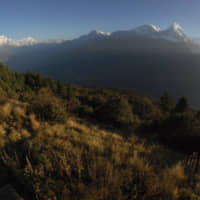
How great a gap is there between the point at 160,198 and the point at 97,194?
1.13 meters

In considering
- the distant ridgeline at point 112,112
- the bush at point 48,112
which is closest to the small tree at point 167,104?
the distant ridgeline at point 112,112

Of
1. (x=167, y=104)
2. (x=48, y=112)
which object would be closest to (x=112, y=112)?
(x=48, y=112)

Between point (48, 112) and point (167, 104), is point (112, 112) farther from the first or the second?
point (167, 104)

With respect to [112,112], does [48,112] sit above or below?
above

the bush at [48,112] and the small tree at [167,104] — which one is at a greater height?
the bush at [48,112]

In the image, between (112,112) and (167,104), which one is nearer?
(112,112)

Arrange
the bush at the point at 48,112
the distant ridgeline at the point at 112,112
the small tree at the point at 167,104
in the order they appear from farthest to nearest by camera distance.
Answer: the small tree at the point at 167,104 < the distant ridgeline at the point at 112,112 < the bush at the point at 48,112

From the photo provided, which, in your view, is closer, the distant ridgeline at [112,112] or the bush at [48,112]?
the bush at [48,112]

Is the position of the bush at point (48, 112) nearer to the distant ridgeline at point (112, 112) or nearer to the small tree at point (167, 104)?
the distant ridgeline at point (112, 112)

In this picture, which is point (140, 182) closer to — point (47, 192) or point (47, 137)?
point (47, 192)

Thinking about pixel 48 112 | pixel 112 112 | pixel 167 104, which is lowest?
pixel 167 104

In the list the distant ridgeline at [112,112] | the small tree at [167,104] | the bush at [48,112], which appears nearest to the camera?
the bush at [48,112]

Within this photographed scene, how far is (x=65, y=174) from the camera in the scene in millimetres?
2221

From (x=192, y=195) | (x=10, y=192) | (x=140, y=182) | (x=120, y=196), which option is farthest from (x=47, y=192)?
(x=192, y=195)
